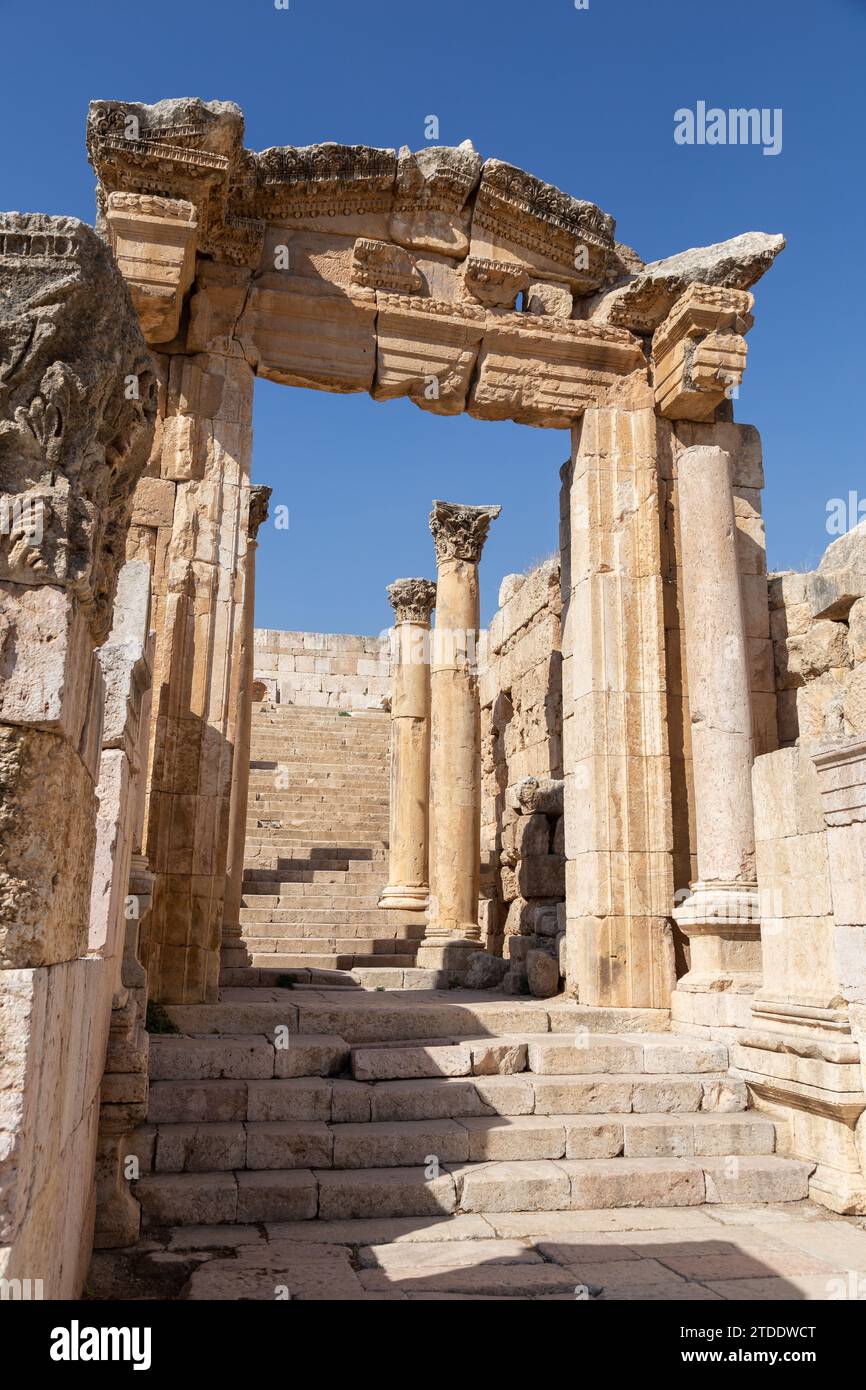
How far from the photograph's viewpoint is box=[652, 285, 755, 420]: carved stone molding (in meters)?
8.40

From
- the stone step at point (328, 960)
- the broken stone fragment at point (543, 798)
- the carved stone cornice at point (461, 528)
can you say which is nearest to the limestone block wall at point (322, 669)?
the carved stone cornice at point (461, 528)

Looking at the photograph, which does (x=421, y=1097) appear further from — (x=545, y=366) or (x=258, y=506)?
(x=258, y=506)

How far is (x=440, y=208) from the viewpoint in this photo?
8.69 meters

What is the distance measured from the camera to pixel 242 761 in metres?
11.8

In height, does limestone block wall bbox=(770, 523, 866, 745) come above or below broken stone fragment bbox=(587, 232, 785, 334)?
below

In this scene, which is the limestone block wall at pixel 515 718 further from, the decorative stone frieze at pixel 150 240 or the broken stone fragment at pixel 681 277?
the decorative stone frieze at pixel 150 240

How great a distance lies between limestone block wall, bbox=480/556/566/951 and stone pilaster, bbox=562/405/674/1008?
2.24m

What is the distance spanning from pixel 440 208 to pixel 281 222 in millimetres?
1258

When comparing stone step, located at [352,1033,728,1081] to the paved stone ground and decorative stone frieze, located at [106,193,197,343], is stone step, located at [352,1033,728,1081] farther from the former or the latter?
decorative stone frieze, located at [106,193,197,343]

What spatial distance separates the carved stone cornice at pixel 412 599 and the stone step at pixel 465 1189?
9837 mm

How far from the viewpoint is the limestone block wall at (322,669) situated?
97.7 feet

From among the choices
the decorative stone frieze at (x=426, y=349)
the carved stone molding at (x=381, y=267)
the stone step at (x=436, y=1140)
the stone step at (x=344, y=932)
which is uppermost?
the carved stone molding at (x=381, y=267)

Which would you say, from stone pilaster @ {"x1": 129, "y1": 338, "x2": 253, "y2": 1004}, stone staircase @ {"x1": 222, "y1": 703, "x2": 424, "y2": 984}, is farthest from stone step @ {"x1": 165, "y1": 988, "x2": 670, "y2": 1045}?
stone staircase @ {"x1": 222, "y1": 703, "x2": 424, "y2": 984}
